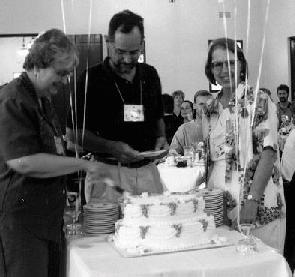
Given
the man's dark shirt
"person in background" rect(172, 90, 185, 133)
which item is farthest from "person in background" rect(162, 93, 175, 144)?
the man's dark shirt

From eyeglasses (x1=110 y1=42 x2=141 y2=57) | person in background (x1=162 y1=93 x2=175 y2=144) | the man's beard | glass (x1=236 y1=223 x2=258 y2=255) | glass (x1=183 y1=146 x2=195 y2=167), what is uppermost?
eyeglasses (x1=110 y1=42 x2=141 y2=57)

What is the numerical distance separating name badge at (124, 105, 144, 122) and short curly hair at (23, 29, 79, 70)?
57 cm

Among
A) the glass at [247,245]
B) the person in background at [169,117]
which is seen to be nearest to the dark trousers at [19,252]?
the glass at [247,245]

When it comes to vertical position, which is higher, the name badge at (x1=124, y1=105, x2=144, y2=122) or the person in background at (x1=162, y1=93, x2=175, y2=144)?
the name badge at (x1=124, y1=105, x2=144, y2=122)

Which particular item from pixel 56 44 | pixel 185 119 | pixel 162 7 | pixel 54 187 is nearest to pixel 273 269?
pixel 54 187

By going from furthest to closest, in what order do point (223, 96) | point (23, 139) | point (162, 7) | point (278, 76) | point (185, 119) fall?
point (278, 76) < point (162, 7) < point (185, 119) < point (223, 96) < point (23, 139)

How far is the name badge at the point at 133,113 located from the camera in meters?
2.07

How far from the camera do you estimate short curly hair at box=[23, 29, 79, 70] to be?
1492mm

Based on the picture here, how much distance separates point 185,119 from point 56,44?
7.67ft

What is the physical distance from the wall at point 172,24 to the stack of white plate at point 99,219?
3.04 meters

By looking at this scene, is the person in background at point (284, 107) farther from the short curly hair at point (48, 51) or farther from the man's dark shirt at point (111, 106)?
the short curly hair at point (48, 51)

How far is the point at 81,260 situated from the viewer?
58.9 inches

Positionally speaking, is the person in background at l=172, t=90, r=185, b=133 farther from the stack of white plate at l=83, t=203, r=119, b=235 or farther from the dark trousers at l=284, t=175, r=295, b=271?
the stack of white plate at l=83, t=203, r=119, b=235

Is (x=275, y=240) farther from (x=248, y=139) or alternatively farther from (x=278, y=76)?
(x=278, y=76)
